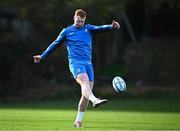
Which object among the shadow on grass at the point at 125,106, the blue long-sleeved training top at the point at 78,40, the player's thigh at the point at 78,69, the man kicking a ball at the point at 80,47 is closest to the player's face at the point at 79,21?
the man kicking a ball at the point at 80,47

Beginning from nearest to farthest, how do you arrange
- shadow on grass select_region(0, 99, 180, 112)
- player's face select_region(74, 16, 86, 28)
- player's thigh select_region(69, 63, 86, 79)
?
player's thigh select_region(69, 63, 86, 79), player's face select_region(74, 16, 86, 28), shadow on grass select_region(0, 99, 180, 112)

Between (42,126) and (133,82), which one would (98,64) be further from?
(42,126)

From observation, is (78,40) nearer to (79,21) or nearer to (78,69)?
(79,21)

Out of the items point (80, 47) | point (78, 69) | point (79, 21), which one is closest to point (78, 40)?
point (80, 47)

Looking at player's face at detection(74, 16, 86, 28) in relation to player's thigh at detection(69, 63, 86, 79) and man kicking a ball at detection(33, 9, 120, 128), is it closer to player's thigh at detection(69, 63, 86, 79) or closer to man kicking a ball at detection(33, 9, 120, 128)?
man kicking a ball at detection(33, 9, 120, 128)

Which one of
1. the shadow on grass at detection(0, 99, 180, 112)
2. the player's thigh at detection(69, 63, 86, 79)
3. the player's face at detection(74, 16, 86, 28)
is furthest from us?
the shadow on grass at detection(0, 99, 180, 112)

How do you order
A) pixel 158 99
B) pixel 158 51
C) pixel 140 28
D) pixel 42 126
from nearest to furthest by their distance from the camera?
pixel 42 126 → pixel 158 99 → pixel 158 51 → pixel 140 28

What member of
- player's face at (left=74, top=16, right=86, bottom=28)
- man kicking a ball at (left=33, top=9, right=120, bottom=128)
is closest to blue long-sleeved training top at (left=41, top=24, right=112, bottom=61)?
man kicking a ball at (left=33, top=9, right=120, bottom=128)

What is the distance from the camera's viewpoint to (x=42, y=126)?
18016mm

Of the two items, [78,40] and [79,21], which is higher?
[79,21]

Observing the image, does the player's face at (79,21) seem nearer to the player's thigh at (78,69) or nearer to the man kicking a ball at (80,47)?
the man kicking a ball at (80,47)

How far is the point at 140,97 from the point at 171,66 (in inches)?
234

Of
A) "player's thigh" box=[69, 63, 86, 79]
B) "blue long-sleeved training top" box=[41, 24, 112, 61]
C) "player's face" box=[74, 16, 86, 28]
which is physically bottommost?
"player's thigh" box=[69, 63, 86, 79]

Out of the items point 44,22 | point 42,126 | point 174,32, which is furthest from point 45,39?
point 42,126
